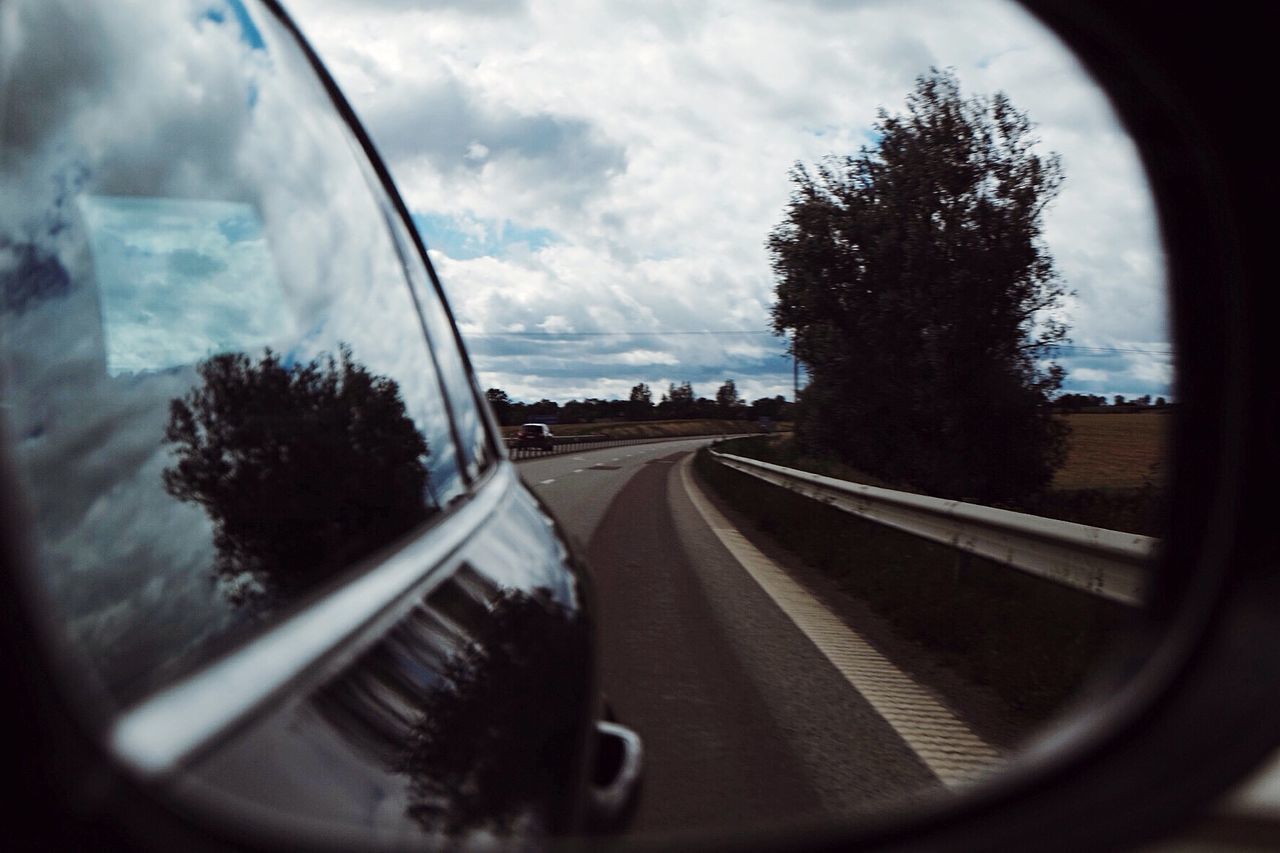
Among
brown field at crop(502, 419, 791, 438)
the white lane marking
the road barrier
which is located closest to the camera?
the white lane marking

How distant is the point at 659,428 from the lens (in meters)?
149

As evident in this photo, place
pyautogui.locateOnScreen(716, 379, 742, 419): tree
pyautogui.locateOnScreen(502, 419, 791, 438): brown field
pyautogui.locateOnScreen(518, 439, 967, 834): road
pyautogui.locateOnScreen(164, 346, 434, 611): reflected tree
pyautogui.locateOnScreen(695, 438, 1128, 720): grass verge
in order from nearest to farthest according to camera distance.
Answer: pyautogui.locateOnScreen(164, 346, 434, 611): reflected tree, pyautogui.locateOnScreen(518, 439, 967, 834): road, pyautogui.locateOnScreen(695, 438, 1128, 720): grass verge, pyautogui.locateOnScreen(502, 419, 791, 438): brown field, pyautogui.locateOnScreen(716, 379, 742, 419): tree

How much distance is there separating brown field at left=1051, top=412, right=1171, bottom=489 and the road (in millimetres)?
13617

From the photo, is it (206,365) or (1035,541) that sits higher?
(206,365)

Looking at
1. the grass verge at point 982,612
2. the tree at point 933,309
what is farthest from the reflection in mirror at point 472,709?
the tree at point 933,309

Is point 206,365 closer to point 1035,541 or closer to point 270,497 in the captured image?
point 270,497

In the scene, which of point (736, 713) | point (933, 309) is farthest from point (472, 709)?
point (933, 309)

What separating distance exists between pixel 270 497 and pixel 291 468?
0.31ft

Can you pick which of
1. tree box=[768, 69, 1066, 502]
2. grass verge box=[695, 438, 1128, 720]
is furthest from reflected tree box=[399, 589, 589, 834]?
tree box=[768, 69, 1066, 502]

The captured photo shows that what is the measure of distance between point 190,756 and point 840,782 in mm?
3363

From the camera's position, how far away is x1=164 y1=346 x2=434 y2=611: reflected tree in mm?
1746

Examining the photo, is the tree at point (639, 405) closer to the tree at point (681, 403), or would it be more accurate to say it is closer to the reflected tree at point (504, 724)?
the tree at point (681, 403)

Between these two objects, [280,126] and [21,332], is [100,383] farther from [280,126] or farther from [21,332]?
[280,126]

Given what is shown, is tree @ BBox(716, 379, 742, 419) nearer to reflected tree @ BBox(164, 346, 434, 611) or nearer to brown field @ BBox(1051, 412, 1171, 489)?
brown field @ BBox(1051, 412, 1171, 489)
